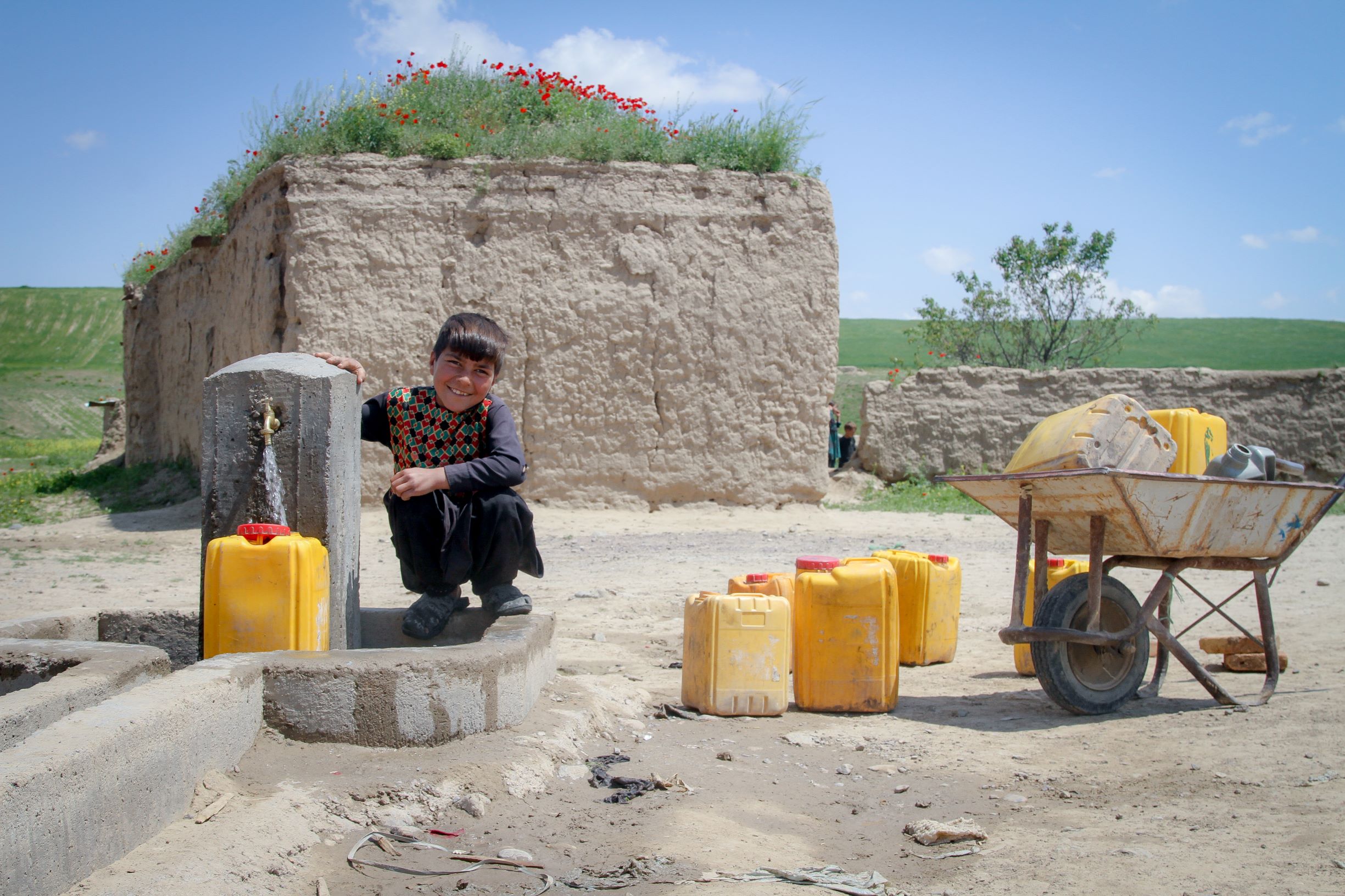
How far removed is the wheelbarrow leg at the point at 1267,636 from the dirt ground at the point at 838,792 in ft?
0.31

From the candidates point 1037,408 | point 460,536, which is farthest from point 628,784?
point 1037,408

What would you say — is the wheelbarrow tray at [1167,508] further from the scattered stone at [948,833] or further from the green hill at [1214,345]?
the green hill at [1214,345]

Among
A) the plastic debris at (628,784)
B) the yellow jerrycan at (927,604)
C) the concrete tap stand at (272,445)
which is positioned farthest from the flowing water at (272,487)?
the yellow jerrycan at (927,604)

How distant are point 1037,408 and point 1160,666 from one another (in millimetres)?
7699

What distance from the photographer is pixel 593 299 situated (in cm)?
912

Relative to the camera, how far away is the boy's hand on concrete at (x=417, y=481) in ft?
10.4

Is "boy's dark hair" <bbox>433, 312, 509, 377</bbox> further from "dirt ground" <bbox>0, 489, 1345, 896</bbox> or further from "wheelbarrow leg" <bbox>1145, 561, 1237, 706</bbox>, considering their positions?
"wheelbarrow leg" <bbox>1145, 561, 1237, 706</bbox>

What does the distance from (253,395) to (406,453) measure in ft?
1.82

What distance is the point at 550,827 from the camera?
2637 millimetres

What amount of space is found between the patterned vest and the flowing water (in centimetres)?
42

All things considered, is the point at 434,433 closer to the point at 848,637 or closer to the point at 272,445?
the point at 272,445

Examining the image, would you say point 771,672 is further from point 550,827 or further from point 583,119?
point 583,119

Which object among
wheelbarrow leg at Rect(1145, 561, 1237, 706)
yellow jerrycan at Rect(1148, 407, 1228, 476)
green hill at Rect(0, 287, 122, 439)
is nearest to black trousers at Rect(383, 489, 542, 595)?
wheelbarrow leg at Rect(1145, 561, 1237, 706)

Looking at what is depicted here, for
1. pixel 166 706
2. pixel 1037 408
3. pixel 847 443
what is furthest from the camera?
pixel 847 443
